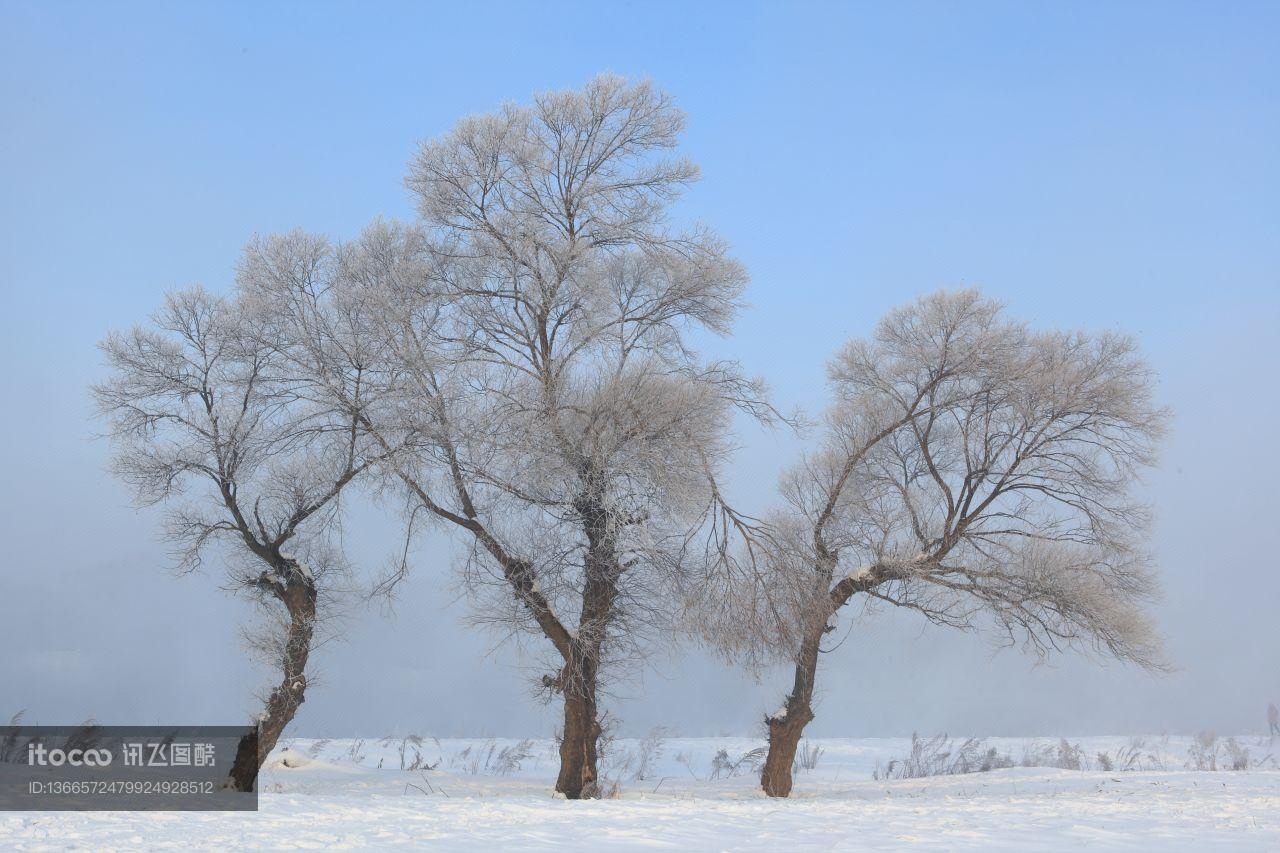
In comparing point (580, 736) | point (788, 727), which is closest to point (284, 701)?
point (580, 736)

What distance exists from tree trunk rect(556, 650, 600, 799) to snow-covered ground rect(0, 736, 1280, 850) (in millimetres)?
597

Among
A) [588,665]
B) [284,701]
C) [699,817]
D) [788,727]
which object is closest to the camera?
[699,817]

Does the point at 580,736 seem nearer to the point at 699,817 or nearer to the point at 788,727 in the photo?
the point at 788,727

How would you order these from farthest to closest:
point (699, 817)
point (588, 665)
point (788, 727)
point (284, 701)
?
point (788, 727) → point (284, 701) → point (588, 665) → point (699, 817)

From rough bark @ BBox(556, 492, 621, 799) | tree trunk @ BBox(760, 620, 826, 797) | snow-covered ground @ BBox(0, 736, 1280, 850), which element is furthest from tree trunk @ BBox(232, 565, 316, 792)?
tree trunk @ BBox(760, 620, 826, 797)

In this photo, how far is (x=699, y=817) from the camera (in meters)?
9.81

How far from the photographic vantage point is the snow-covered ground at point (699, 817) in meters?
7.72

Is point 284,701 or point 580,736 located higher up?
point 284,701

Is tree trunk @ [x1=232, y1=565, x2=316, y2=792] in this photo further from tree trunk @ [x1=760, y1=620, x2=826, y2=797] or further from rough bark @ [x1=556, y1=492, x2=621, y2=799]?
tree trunk @ [x1=760, y1=620, x2=826, y2=797]

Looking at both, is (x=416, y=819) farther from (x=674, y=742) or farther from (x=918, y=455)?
(x=674, y=742)

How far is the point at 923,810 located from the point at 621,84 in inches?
398

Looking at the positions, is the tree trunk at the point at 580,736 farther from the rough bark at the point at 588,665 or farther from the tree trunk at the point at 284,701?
the tree trunk at the point at 284,701

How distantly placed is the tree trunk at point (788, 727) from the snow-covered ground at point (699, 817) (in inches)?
14.8

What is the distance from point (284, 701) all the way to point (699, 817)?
8.21 meters
